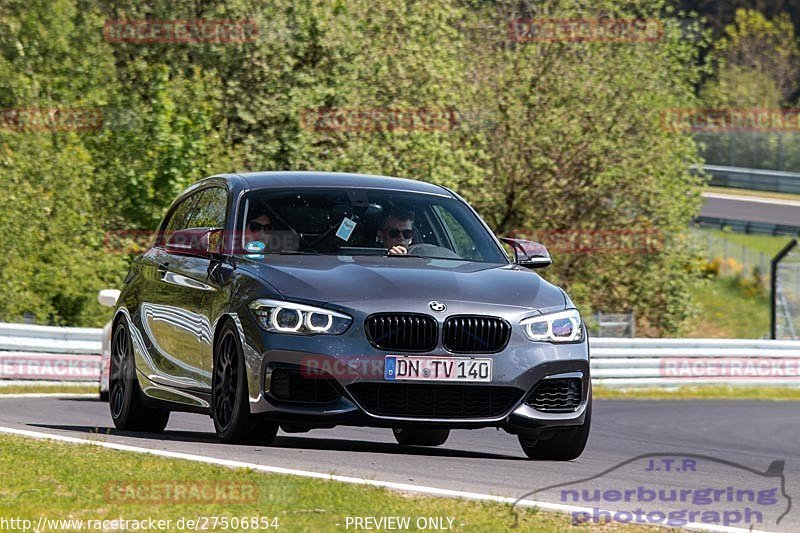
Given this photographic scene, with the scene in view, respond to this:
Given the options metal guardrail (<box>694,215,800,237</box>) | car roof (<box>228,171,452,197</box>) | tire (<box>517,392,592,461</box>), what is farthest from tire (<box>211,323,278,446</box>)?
metal guardrail (<box>694,215,800,237</box>)

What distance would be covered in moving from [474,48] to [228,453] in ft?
90.0

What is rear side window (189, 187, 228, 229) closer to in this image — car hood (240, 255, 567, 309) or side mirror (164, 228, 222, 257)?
side mirror (164, 228, 222, 257)

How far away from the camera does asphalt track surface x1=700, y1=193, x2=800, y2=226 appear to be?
5641 centimetres

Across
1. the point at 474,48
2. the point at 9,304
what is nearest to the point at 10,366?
the point at 9,304

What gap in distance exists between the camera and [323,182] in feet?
31.6

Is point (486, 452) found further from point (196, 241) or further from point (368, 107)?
point (368, 107)

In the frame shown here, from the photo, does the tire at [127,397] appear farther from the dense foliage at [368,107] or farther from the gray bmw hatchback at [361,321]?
the dense foliage at [368,107]

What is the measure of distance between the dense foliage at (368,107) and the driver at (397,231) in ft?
66.3

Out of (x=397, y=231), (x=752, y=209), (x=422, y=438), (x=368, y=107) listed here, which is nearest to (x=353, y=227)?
(x=397, y=231)

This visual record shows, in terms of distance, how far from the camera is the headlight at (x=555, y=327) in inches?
334

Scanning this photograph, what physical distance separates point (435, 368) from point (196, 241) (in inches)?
73.5

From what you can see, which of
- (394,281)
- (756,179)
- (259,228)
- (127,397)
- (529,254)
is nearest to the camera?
(394,281)

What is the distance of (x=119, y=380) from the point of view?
10.9 metres

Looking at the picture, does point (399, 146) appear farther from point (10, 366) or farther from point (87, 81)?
point (10, 366)
